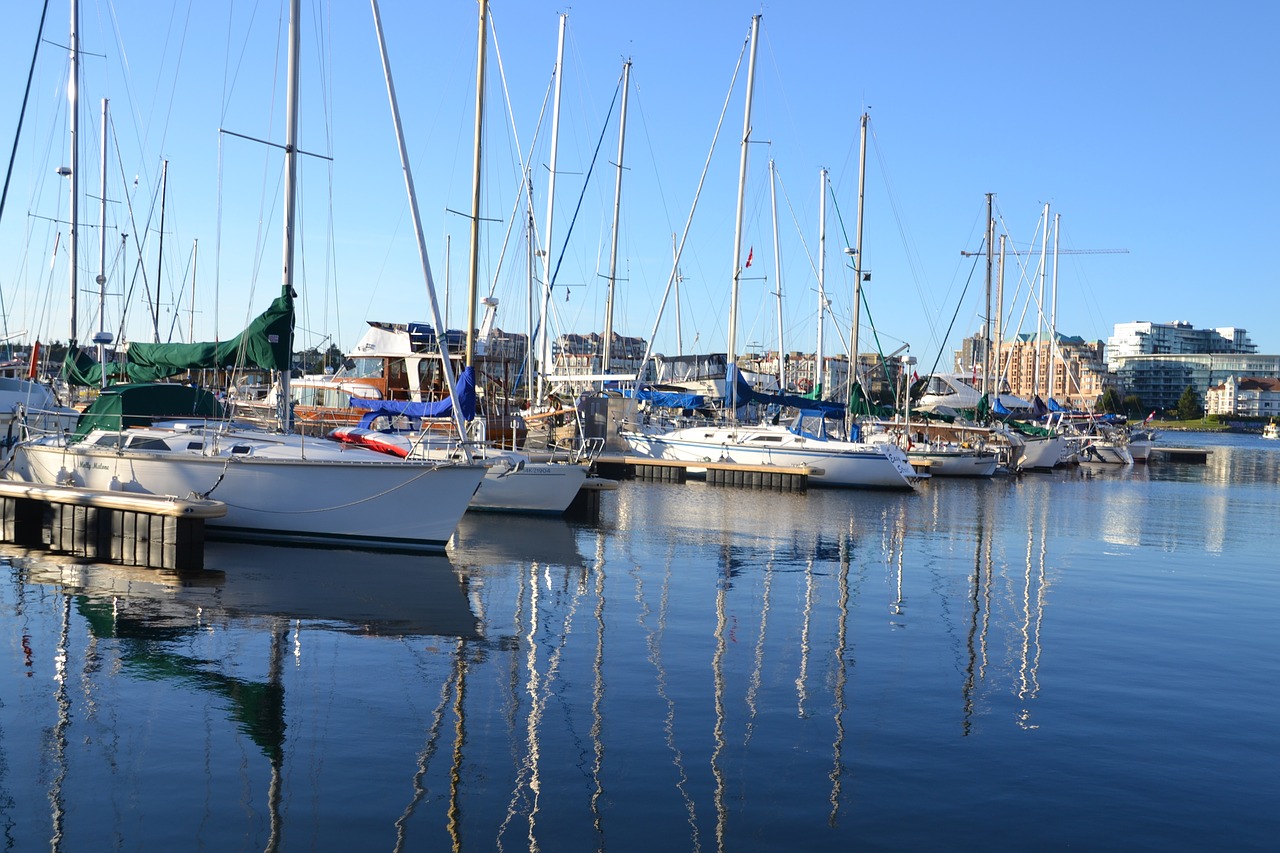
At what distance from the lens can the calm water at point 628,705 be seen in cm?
793

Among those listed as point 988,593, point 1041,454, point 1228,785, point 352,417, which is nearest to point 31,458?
point 352,417

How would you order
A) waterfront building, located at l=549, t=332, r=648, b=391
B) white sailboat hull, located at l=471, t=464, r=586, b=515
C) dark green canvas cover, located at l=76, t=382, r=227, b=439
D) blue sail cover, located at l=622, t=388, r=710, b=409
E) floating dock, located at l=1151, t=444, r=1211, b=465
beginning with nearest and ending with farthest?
1. dark green canvas cover, located at l=76, t=382, r=227, b=439
2. white sailboat hull, located at l=471, t=464, r=586, b=515
3. waterfront building, located at l=549, t=332, r=648, b=391
4. blue sail cover, located at l=622, t=388, r=710, b=409
5. floating dock, located at l=1151, t=444, r=1211, b=465

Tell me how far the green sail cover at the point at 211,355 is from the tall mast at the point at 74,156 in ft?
5.02

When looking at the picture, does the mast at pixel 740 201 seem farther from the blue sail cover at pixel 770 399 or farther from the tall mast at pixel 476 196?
the tall mast at pixel 476 196

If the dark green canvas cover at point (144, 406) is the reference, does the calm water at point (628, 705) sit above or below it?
below

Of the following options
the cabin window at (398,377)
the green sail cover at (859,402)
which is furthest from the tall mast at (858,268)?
the cabin window at (398,377)

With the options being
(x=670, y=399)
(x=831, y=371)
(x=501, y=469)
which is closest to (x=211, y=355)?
(x=501, y=469)

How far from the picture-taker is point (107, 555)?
1825 centimetres

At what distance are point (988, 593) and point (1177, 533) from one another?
1298 centimetres

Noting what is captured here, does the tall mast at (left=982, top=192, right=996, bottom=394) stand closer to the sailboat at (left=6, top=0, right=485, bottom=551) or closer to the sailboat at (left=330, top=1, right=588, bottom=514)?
the sailboat at (left=330, top=1, right=588, bottom=514)

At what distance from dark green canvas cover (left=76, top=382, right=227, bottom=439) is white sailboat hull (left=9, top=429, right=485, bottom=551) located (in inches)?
44.5

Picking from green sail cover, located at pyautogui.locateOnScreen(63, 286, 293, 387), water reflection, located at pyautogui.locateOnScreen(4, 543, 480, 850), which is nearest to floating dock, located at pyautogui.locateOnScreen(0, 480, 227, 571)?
water reflection, located at pyautogui.locateOnScreen(4, 543, 480, 850)

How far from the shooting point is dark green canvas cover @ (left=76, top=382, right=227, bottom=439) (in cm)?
2100

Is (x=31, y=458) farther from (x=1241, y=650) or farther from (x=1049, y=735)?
(x=1241, y=650)
